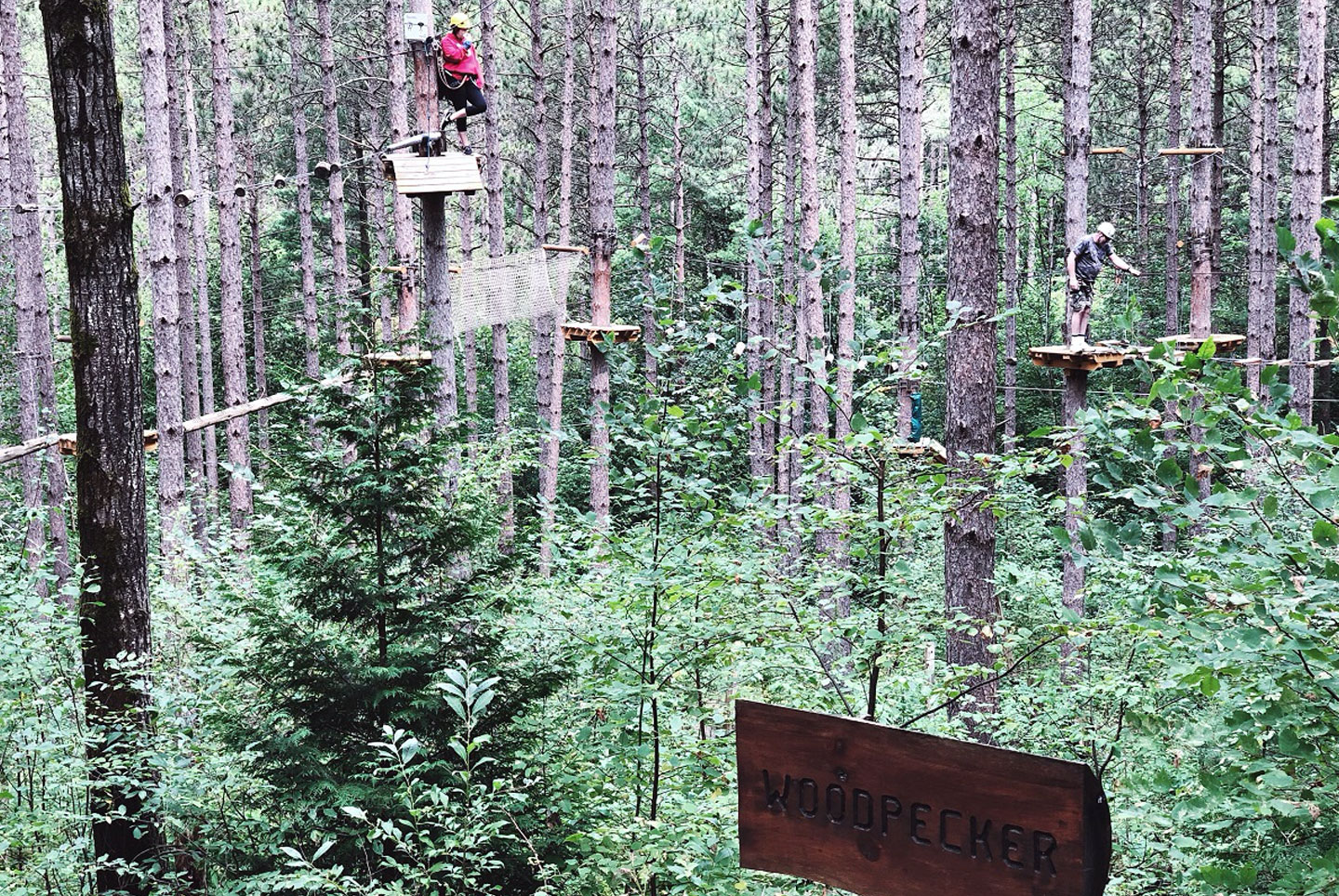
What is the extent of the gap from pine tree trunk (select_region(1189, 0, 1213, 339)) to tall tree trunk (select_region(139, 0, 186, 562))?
10.6m

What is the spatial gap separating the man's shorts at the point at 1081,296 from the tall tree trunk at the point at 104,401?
25.7 feet

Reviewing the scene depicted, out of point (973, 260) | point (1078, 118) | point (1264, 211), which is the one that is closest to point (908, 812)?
point (973, 260)

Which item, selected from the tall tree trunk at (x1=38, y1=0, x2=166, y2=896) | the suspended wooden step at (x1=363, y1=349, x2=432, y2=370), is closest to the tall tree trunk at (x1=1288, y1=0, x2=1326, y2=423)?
the suspended wooden step at (x1=363, y1=349, x2=432, y2=370)

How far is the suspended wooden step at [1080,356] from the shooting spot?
970cm

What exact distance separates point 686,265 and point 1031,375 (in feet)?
26.4

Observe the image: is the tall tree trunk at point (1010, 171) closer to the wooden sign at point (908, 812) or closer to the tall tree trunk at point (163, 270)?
the tall tree trunk at point (163, 270)

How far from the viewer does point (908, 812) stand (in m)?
2.67

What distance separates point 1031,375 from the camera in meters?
→ 23.1

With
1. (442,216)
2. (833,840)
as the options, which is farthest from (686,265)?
(833,840)

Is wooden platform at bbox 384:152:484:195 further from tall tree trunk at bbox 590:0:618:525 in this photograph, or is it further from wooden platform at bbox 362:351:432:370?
tall tree trunk at bbox 590:0:618:525

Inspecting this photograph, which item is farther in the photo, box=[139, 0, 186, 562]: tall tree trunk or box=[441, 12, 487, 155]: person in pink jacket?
box=[139, 0, 186, 562]: tall tree trunk

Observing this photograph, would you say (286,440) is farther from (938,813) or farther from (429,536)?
(938,813)

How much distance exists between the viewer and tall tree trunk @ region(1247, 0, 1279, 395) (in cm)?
1461

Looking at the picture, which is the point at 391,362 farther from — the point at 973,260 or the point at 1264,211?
the point at 1264,211
